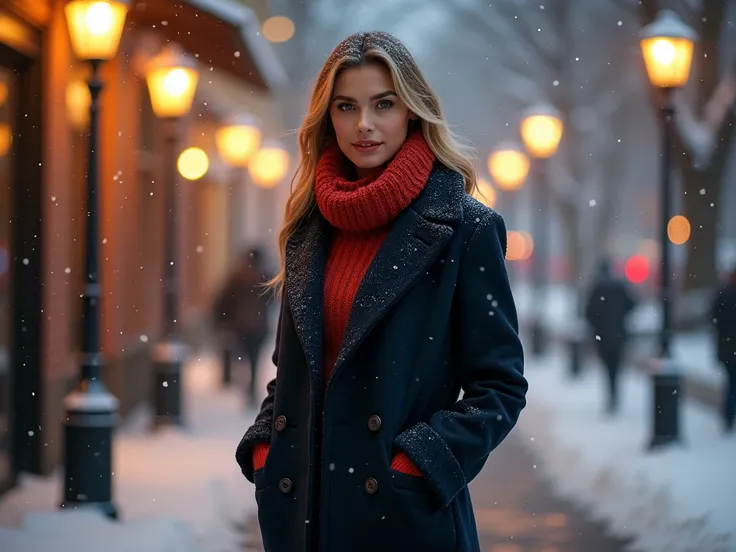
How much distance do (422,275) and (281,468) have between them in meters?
0.61

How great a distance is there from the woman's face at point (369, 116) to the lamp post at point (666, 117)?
8.14 metres

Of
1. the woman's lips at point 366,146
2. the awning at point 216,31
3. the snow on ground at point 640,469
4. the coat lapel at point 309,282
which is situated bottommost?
the snow on ground at point 640,469

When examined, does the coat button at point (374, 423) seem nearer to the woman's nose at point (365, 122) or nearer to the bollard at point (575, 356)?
the woman's nose at point (365, 122)

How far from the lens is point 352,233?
3395 mm

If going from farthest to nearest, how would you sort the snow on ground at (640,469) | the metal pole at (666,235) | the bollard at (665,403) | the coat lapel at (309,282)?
the metal pole at (666,235) → the bollard at (665,403) → the snow on ground at (640,469) → the coat lapel at (309,282)

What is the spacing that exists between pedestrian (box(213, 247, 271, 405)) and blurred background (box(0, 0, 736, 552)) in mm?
41

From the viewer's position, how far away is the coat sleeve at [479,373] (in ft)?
10.2

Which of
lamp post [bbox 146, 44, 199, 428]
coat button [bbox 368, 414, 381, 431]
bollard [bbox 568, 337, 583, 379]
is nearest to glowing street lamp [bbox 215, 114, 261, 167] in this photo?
lamp post [bbox 146, 44, 199, 428]

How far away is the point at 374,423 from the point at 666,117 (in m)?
8.86

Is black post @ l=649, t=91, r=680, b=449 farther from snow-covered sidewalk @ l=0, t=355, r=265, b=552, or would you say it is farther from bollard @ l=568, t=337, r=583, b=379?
bollard @ l=568, t=337, r=583, b=379

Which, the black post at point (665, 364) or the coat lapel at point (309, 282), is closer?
the coat lapel at point (309, 282)

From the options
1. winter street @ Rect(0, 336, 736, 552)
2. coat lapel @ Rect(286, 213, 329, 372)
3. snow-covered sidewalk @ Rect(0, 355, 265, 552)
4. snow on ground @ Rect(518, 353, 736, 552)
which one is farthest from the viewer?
snow on ground @ Rect(518, 353, 736, 552)

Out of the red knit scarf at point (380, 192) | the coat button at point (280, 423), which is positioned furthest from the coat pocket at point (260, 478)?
the red knit scarf at point (380, 192)

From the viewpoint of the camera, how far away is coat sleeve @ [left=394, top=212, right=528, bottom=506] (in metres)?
3.10
